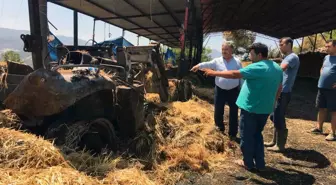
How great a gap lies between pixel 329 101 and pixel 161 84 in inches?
143

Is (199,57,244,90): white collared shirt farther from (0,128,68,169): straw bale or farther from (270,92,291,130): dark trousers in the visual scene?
(0,128,68,169): straw bale

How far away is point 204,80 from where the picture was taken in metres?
12.6

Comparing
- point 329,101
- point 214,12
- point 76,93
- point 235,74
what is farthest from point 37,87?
point 214,12

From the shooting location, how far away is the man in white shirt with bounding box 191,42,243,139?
15.7 feet

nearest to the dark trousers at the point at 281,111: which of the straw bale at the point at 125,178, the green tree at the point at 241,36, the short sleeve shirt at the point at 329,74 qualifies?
the short sleeve shirt at the point at 329,74

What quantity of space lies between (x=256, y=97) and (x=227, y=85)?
135 cm

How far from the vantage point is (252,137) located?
3.55 meters

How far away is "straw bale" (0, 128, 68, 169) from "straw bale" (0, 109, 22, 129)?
0.21 metres

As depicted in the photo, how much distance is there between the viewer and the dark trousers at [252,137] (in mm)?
3523

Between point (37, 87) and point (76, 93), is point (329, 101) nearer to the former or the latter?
point (76, 93)

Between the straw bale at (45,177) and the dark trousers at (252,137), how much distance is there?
6.82 ft

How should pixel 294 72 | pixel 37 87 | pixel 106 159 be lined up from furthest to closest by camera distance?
pixel 294 72
pixel 106 159
pixel 37 87

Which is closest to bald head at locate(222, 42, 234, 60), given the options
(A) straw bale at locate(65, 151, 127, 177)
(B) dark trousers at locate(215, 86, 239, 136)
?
(B) dark trousers at locate(215, 86, 239, 136)

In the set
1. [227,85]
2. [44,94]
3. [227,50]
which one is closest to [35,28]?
[44,94]
